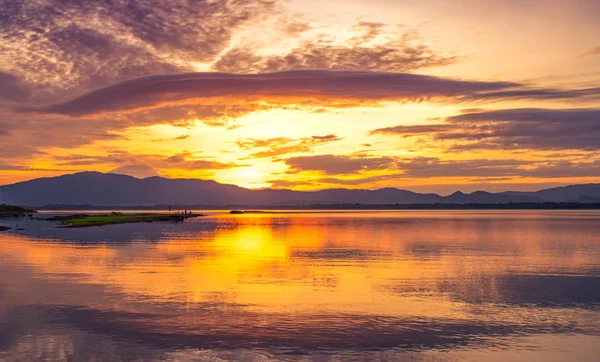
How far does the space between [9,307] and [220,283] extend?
13068mm

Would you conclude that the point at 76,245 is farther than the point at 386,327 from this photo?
Yes

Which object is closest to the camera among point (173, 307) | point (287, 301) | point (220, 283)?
point (173, 307)

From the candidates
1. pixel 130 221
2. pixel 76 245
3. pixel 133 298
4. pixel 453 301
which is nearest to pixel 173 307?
pixel 133 298

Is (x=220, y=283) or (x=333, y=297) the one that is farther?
(x=220, y=283)

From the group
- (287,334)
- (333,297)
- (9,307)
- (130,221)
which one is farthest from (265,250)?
(130,221)

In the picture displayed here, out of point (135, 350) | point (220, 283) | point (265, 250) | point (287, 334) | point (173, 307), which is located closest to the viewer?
point (135, 350)

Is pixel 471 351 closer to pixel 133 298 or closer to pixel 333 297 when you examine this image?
pixel 333 297

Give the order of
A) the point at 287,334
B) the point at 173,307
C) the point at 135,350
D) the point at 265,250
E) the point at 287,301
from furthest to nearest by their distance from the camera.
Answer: the point at 265,250, the point at 287,301, the point at 173,307, the point at 287,334, the point at 135,350

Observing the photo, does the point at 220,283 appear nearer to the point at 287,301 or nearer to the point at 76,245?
the point at 287,301

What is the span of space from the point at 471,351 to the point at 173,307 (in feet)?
49.5

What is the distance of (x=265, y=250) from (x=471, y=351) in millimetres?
45385

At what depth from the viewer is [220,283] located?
38.2 metres

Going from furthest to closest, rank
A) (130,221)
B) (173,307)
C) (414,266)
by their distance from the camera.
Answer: (130,221), (414,266), (173,307)

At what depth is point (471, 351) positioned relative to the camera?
70.0 ft
